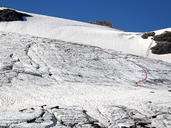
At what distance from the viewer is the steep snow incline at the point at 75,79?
370cm

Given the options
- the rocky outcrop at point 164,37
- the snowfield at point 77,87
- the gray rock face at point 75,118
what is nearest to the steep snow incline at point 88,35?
the rocky outcrop at point 164,37

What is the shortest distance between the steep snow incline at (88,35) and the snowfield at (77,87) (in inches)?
213

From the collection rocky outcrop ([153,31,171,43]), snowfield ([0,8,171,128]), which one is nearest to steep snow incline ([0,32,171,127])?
snowfield ([0,8,171,128])

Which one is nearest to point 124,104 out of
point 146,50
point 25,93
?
point 25,93

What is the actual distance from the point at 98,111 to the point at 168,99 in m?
1.52

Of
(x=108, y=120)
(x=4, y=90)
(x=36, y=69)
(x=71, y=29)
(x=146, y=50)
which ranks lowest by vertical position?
(x=108, y=120)

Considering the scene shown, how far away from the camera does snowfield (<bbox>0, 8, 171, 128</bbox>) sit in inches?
119

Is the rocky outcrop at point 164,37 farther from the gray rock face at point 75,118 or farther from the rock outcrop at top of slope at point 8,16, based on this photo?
the rock outcrop at top of slope at point 8,16

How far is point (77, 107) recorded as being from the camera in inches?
136

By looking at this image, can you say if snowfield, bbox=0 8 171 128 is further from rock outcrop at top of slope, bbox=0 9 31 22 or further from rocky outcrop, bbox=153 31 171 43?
rock outcrop at top of slope, bbox=0 9 31 22

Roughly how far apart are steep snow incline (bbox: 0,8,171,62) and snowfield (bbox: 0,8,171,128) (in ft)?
17.8

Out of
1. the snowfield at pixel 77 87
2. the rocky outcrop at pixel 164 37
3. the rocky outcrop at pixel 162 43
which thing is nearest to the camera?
the snowfield at pixel 77 87

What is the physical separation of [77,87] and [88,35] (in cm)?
1094

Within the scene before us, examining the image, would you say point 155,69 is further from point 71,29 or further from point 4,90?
point 71,29
